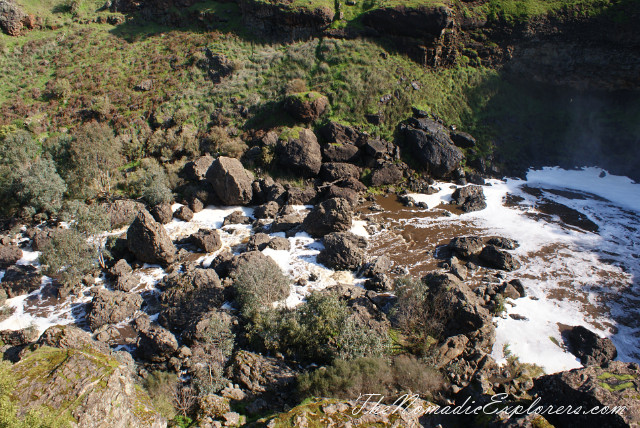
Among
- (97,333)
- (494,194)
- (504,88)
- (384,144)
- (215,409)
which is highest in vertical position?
(504,88)

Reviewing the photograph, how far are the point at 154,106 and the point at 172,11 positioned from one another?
16166 mm

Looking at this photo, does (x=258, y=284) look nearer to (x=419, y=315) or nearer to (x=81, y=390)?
(x=419, y=315)

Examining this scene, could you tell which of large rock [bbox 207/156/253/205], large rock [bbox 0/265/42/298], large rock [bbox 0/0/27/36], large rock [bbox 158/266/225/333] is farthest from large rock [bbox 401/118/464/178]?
large rock [bbox 0/0/27/36]

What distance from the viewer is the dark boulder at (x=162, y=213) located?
20.1 metres

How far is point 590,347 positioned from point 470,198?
12.0 m

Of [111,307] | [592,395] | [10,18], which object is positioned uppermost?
[10,18]

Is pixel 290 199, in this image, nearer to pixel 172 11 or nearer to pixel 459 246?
pixel 459 246

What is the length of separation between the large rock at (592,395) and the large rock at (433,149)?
1829cm

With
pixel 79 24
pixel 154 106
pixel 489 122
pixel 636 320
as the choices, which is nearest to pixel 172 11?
pixel 79 24

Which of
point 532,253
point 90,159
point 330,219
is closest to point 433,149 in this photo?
point 532,253

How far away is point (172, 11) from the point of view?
127ft

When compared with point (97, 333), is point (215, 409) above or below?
above

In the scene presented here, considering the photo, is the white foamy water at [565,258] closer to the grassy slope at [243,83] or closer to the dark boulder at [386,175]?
the dark boulder at [386,175]

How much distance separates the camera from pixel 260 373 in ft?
35.7
